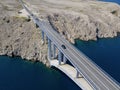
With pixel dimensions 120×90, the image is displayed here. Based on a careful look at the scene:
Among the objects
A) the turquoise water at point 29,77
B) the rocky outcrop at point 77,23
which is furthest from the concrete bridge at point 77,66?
the rocky outcrop at point 77,23

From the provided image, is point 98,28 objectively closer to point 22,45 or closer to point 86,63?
point 22,45

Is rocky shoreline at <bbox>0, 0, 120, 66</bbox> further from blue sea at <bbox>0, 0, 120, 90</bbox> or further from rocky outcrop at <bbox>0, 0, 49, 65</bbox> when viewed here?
blue sea at <bbox>0, 0, 120, 90</bbox>

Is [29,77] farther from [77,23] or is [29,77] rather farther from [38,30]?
[77,23]

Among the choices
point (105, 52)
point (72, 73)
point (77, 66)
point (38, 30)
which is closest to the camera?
point (77, 66)

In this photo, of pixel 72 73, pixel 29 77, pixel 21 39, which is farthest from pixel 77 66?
pixel 21 39

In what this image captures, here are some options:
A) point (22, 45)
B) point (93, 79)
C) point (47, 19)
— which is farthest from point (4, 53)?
point (93, 79)

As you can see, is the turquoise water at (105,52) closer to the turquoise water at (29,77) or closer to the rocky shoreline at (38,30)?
the rocky shoreline at (38,30)

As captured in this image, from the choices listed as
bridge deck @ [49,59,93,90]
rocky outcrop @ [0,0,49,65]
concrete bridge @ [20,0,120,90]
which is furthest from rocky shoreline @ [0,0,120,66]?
bridge deck @ [49,59,93,90]
